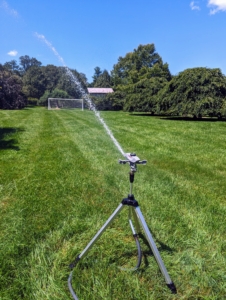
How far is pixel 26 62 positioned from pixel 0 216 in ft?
234

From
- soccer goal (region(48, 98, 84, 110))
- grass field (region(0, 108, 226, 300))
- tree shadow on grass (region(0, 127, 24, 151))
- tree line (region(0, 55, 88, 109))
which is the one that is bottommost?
grass field (region(0, 108, 226, 300))

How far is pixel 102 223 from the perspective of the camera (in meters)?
2.77

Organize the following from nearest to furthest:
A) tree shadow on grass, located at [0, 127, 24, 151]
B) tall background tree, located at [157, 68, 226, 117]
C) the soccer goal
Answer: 1. tree shadow on grass, located at [0, 127, 24, 151]
2. tall background tree, located at [157, 68, 226, 117]
3. the soccer goal

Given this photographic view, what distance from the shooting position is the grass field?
6.24 ft

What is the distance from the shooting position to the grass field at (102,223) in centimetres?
190

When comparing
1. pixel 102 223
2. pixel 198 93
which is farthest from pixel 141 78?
pixel 102 223

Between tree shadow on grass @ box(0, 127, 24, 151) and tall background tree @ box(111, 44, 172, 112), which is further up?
tall background tree @ box(111, 44, 172, 112)

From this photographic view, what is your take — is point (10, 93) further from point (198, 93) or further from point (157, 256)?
point (157, 256)

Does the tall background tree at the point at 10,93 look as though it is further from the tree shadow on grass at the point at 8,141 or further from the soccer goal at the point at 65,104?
the tree shadow on grass at the point at 8,141

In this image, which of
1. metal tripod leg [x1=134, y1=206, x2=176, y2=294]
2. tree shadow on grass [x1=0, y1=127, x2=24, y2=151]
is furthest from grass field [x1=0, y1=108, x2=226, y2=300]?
tree shadow on grass [x1=0, y1=127, x2=24, y2=151]

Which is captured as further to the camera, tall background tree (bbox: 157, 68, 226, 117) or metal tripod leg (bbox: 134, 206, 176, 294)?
tall background tree (bbox: 157, 68, 226, 117)

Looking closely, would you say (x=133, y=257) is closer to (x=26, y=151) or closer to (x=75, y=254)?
(x=75, y=254)

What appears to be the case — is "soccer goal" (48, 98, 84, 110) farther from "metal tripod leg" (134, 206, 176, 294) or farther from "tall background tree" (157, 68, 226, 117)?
"metal tripod leg" (134, 206, 176, 294)

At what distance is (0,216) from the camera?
2.89 m
